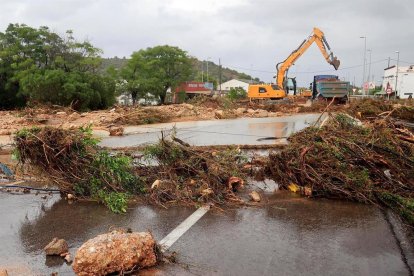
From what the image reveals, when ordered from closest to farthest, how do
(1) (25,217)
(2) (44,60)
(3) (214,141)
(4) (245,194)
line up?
(1) (25,217) → (4) (245,194) → (3) (214,141) → (2) (44,60)

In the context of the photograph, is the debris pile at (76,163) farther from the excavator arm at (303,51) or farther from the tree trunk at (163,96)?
the tree trunk at (163,96)

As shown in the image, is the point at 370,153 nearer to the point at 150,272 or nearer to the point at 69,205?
the point at 150,272

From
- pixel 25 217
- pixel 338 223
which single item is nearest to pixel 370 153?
pixel 338 223

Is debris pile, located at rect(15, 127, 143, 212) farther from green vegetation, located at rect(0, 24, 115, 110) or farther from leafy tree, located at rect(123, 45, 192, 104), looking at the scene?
leafy tree, located at rect(123, 45, 192, 104)

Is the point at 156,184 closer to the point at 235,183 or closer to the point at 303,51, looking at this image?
the point at 235,183

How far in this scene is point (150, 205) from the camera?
6848 mm

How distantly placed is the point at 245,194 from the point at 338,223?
1926mm

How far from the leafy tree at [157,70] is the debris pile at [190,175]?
51251 mm

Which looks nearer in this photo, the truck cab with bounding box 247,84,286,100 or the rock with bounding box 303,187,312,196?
the rock with bounding box 303,187,312,196

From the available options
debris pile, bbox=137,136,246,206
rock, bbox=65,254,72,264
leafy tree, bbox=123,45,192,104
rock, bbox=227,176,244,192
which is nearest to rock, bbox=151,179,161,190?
debris pile, bbox=137,136,246,206

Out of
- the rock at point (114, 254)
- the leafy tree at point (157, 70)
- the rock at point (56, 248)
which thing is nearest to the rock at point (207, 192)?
the rock at point (114, 254)

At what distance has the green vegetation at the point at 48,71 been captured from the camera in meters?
36.2

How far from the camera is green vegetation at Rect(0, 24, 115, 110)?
36.2m

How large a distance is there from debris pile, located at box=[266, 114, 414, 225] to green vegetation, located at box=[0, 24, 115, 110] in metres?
31.5
